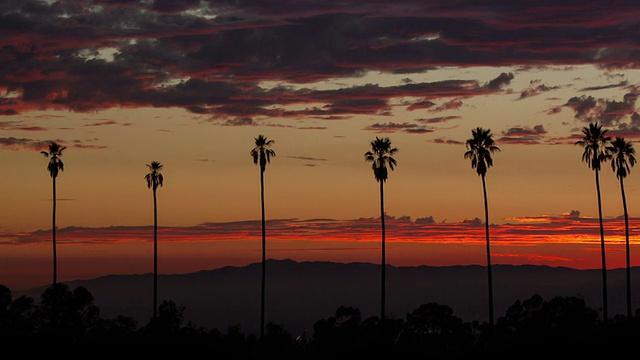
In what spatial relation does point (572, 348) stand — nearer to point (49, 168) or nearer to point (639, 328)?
point (639, 328)

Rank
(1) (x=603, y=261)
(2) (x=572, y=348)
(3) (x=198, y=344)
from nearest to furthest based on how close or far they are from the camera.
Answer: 1. (2) (x=572, y=348)
2. (3) (x=198, y=344)
3. (1) (x=603, y=261)

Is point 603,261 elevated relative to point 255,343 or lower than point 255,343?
elevated

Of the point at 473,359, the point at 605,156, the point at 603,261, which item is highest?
the point at 605,156

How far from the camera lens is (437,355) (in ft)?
315

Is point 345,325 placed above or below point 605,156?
below

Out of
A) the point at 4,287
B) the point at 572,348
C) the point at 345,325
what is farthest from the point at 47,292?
the point at 572,348

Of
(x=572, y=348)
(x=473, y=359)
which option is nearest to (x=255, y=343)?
(x=473, y=359)

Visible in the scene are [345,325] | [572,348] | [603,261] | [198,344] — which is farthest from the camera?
[345,325]

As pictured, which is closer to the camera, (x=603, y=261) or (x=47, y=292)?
(x=603, y=261)

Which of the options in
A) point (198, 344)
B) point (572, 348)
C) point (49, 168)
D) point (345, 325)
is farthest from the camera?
point (345, 325)

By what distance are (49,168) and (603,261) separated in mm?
69673

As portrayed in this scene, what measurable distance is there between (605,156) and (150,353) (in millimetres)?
62142

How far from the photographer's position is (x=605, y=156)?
127938 millimetres

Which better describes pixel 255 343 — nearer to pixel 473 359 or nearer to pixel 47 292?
pixel 473 359
